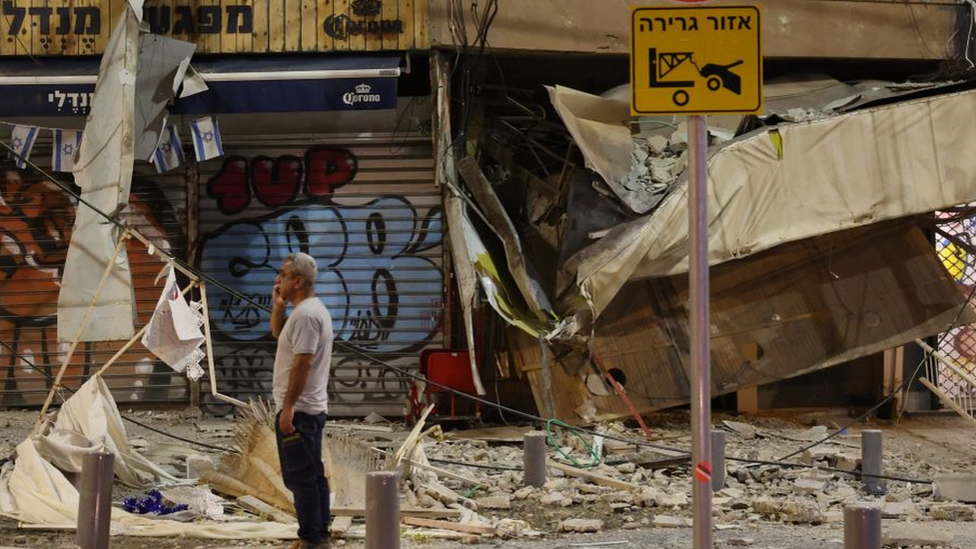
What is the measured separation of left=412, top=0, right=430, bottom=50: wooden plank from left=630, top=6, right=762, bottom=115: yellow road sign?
323 inches

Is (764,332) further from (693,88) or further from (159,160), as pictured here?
(693,88)

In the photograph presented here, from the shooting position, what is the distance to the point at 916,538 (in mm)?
7641

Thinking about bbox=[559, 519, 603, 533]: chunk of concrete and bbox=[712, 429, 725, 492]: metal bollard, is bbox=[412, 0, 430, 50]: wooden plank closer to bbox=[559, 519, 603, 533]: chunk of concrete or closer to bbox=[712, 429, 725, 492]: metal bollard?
bbox=[712, 429, 725, 492]: metal bollard

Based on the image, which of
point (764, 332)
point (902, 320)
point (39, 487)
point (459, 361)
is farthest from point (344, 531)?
point (902, 320)

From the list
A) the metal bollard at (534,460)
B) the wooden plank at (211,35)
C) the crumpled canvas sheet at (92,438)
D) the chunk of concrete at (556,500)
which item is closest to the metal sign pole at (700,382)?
the chunk of concrete at (556,500)

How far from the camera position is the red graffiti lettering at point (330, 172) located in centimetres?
1441

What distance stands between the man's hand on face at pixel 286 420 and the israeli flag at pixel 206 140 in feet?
22.1

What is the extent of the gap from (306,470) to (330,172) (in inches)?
304

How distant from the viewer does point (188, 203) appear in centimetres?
1441

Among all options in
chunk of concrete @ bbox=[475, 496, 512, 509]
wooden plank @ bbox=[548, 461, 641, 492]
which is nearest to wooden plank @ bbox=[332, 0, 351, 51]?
wooden plank @ bbox=[548, 461, 641, 492]

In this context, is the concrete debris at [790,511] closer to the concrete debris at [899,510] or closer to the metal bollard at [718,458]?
the concrete debris at [899,510]

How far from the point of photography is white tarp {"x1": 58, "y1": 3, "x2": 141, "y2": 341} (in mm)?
10977

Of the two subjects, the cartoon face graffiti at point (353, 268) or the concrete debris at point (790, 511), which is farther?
the cartoon face graffiti at point (353, 268)

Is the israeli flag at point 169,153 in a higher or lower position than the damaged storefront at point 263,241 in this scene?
higher
